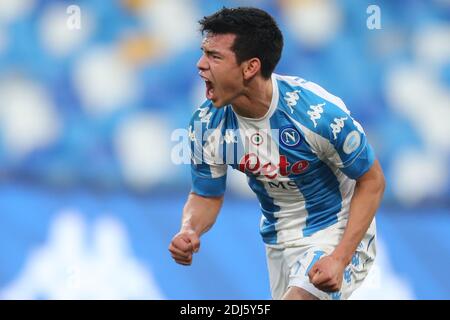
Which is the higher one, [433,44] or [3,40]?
[3,40]

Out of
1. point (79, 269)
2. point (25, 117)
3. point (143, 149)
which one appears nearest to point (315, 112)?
point (143, 149)

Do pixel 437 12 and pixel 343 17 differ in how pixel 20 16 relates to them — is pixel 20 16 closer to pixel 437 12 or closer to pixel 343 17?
pixel 343 17

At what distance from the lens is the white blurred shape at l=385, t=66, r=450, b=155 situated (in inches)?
249

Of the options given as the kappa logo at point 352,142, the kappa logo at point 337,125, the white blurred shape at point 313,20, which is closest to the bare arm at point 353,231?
the kappa logo at point 352,142

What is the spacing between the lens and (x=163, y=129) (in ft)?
20.7

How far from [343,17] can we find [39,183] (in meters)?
2.00

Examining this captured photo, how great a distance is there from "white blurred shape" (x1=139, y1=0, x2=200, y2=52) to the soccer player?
1.79 metres

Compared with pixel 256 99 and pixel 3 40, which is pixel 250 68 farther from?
pixel 3 40

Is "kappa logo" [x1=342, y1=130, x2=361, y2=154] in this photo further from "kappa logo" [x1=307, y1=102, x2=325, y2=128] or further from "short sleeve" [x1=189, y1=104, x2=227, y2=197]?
"short sleeve" [x1=189, y1=104, x2=227, y2=197]

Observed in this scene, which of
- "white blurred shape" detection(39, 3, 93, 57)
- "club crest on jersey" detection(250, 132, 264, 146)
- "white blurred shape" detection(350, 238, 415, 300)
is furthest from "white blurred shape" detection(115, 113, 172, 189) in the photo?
"club crest on jersey" detection(250, 132, 264, 146)

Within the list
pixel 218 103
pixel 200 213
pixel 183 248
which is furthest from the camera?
pixel 200 213

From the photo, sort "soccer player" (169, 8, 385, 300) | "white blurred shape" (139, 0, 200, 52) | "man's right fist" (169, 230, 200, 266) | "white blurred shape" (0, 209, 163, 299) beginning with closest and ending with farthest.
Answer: "man's right fist" (169, 230, 200, 266), "soccer player" (169, 8, 385, 300), "white blurred shape" (0, 209, 163, 299), "white blurred shape" (139, 0, 200, 52)

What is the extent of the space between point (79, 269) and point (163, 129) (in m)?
0.93

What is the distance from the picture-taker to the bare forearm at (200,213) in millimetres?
4547
